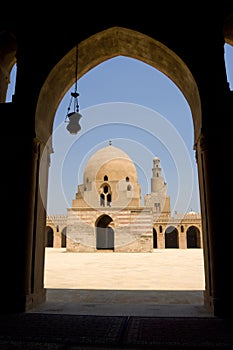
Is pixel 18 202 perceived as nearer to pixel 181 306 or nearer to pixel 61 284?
pixel 181 306

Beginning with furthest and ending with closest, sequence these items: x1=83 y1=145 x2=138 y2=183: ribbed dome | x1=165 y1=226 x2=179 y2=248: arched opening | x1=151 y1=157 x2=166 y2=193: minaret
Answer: x1=151 y1=157 x2=166 y2=193: minaret
x1=165 y1=226 x2=179 y2=248: arched opening
x1=83 y1=145 x2=138 y2=183: ribbed dome

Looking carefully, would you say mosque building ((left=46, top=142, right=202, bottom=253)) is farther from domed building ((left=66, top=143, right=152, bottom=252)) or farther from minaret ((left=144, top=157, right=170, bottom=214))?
minaret ((left=144, top=157, right=170, bottom=214))

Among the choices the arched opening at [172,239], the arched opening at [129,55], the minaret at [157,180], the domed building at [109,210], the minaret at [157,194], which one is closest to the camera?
the arched opening at [129,55]

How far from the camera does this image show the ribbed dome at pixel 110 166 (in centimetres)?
4097

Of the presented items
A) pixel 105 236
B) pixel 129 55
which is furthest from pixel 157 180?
pixel 129 55

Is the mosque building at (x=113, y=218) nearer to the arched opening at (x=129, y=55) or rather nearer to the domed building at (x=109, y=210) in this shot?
the domed building at (x=109, y=210)

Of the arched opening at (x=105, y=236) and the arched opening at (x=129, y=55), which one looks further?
the arched opening at (x=105, y=236)

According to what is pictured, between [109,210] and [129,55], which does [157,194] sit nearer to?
[109,210]

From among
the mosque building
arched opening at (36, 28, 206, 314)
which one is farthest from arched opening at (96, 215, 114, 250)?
arched opening at (36, 28, 206, 314)

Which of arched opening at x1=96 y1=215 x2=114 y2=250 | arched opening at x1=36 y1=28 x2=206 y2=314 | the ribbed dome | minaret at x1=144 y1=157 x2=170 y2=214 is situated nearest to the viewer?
arched opening at x1=36 y1=28 x2=206 y2=314

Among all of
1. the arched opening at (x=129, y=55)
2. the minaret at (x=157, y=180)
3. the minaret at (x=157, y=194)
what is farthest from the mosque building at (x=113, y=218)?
the arched opening at (x=129, y=55)

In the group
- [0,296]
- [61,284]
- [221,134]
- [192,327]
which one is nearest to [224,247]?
[192,327]

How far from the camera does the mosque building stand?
32656 mm

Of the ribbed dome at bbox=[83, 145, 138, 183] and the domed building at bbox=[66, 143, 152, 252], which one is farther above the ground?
the ribbed dome at bbox=[83, 145, 138, 183]
